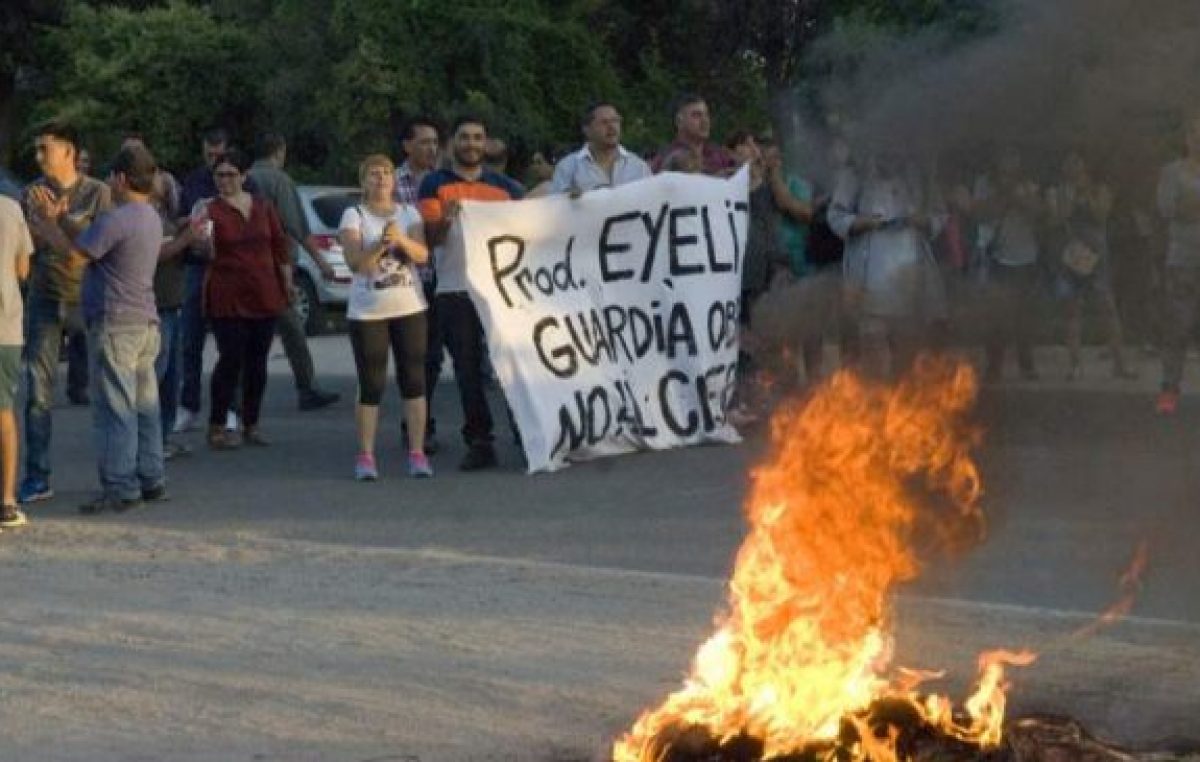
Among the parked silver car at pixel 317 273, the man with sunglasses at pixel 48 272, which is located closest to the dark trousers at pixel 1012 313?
the man with sunglasses at pixel 48 272

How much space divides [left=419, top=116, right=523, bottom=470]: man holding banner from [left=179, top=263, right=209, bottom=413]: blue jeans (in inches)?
69.2

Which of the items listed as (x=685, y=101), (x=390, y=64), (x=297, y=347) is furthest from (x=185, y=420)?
(x=390, y=64)

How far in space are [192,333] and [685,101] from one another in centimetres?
377

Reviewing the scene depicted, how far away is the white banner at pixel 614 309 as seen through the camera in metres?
13.1

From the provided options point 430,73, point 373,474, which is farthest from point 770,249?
point 430,73

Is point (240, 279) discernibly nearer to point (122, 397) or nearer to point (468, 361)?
point (468, 361)

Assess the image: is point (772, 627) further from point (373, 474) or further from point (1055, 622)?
point (373, 474)

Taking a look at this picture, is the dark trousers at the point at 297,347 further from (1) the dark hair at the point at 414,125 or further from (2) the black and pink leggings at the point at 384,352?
(2) the black and pink leggings at the point at 384,352

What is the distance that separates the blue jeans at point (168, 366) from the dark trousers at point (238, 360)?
27cm

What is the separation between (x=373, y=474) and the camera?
12.8 meters

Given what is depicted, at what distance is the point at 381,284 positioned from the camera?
12.6m

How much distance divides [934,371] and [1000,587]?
118 centimetres

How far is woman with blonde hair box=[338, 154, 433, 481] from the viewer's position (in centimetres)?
1264

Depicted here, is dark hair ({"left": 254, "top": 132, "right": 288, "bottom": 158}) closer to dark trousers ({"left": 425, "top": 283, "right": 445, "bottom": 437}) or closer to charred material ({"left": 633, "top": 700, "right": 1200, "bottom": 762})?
dark trousers ({"left": 425, "top": 283, "right": 445, "bottom": 437})
